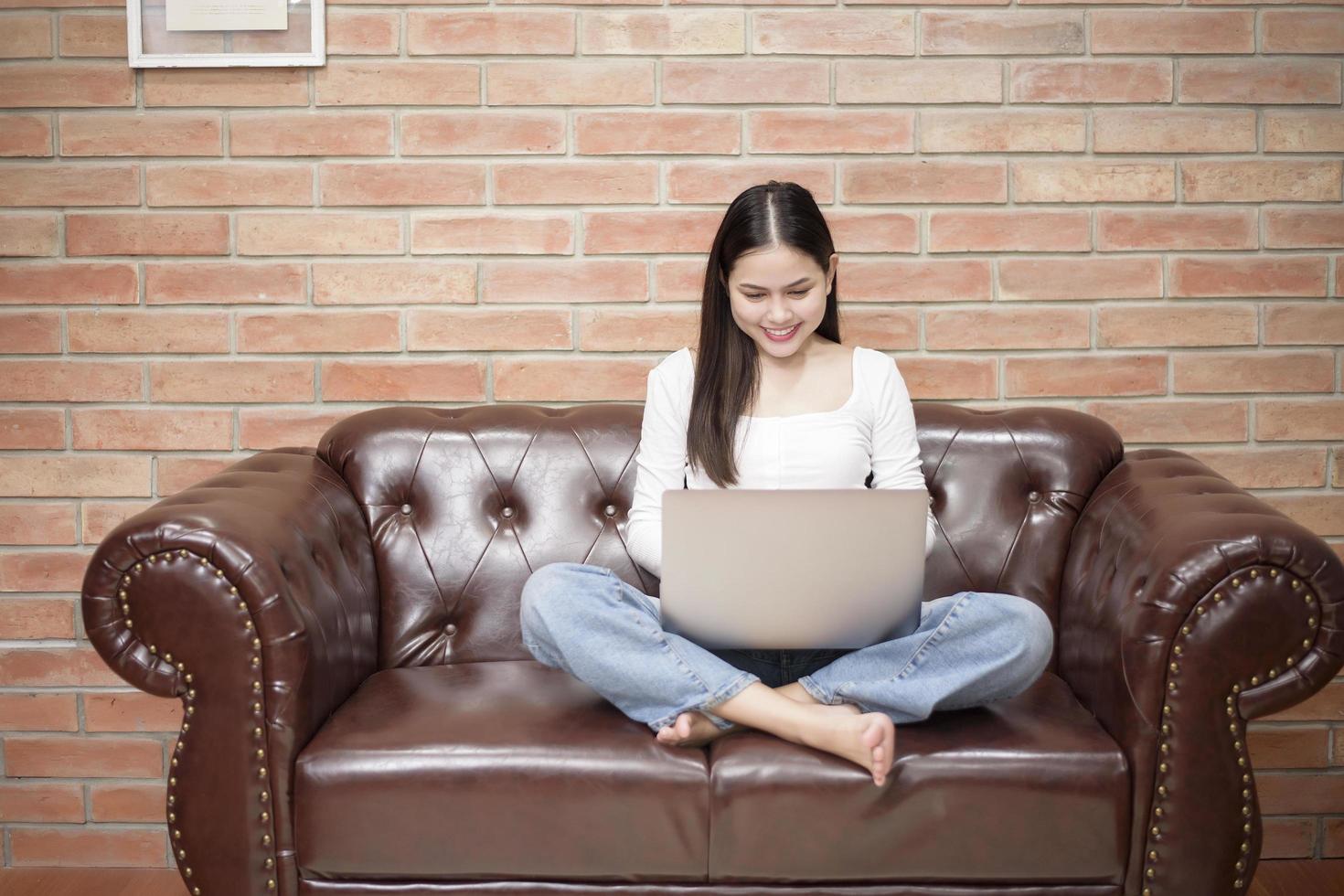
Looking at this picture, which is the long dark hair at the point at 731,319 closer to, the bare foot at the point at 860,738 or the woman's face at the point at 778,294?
the woman's face at the point at 778,294

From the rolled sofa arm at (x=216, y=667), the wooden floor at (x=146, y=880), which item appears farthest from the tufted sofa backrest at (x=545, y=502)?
the wooden floor at (x=146, y=880)

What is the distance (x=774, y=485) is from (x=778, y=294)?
30 cm

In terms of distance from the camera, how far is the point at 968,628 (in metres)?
1.50

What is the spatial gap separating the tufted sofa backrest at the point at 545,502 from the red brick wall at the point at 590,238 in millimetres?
223

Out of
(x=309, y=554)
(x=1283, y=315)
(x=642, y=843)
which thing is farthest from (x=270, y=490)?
(x=1283, y=315)

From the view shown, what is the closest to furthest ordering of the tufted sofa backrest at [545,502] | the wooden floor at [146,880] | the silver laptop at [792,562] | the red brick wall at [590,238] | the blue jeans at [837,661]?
the silver laptop at [792,562]
the blue jeans at [837,661]
the tufted sofa backrest at [545,502]
the wooden floor at [146,880]
the red brick wall at [590,238]

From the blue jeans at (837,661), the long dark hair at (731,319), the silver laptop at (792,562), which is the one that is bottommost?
the blue jeans at (837,661)

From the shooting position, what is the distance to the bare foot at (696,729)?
4.78 feet

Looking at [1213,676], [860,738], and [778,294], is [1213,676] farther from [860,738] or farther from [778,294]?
[778,294]

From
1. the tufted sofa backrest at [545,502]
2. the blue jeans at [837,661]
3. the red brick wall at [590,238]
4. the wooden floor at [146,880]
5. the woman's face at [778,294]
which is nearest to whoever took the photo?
the blue jeans at [837,661]

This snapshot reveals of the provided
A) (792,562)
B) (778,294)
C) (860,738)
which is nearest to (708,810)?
(860,738)

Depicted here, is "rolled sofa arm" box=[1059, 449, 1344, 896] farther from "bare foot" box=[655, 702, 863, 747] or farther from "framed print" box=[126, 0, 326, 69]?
"framed print" box=[126, 0, 326, 69]

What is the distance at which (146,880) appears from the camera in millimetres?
2131

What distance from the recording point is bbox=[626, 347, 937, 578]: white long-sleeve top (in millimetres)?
1801
